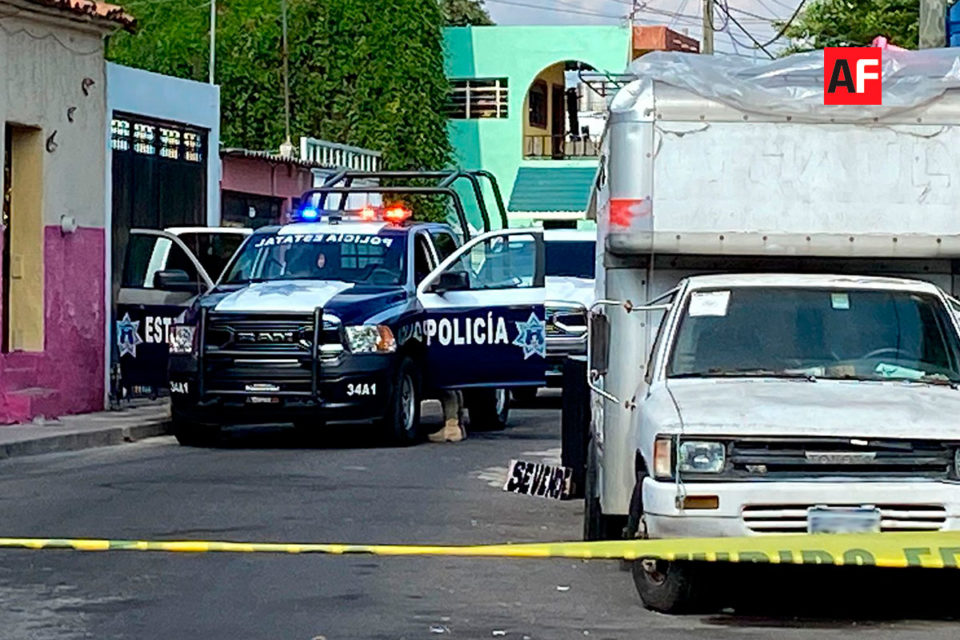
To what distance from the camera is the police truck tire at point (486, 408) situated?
2034cm

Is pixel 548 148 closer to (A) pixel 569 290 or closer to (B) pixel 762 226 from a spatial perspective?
(A) pixel 569 290

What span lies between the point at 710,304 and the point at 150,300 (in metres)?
10.7

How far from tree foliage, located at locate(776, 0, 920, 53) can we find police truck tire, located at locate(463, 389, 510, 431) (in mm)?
16035

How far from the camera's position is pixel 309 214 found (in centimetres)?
2038

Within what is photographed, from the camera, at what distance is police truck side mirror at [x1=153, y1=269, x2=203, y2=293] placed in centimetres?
1886

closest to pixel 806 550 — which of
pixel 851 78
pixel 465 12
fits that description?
pixel 851 78

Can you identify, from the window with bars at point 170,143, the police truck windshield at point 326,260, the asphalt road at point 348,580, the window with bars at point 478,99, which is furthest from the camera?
the window with bars at point 478,99

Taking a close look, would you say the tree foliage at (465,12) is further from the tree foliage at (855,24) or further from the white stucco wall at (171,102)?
the white stucco wall at (171,102)

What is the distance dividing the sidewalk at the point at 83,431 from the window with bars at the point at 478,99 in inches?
1327

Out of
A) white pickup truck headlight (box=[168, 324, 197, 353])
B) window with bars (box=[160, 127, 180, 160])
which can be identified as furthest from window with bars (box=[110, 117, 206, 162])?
white pickup truck headlight (box=[168, 324, 197, 353])

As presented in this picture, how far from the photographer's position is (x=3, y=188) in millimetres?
19844

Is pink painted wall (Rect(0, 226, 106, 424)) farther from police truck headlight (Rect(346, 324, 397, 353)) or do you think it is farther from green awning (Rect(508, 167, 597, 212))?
green awning (Rect(508, 167, 597, 212))

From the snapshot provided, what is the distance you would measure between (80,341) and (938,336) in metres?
13.2

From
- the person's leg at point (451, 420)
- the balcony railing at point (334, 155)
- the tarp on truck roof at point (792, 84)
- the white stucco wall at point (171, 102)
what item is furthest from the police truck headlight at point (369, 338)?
the balcony railing at point (334, 155)
